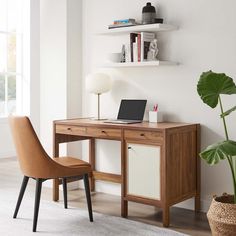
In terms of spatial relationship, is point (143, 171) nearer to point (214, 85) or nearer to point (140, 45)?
point (214, 85)

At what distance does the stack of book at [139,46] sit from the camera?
13.1 feet

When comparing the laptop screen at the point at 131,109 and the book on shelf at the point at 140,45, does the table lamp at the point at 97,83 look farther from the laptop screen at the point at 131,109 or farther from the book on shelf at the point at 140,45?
the book on shelf at the point at 140,45

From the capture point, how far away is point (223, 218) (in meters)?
3.00

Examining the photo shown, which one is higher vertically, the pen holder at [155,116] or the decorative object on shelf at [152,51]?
the decorative object on shelf at [152,51]

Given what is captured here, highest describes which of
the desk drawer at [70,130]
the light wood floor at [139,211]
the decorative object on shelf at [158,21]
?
the decorative object on shelf at [158,21]

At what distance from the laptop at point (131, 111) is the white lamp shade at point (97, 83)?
23 centimetres

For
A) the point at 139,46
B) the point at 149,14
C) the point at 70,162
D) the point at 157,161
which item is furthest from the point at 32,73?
the point at 157,161

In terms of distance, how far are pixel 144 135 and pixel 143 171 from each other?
0.30 meters

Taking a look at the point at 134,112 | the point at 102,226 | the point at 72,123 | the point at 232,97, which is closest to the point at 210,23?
the point at 232,97

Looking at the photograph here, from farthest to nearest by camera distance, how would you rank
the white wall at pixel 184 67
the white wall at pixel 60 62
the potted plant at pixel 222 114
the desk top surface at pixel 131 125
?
1. the white wall at pixel 60 62
2. the white wall at pixel 184 67
3. the desk top surface at pixel 131 125
4. the potted plant at pixel 222 114

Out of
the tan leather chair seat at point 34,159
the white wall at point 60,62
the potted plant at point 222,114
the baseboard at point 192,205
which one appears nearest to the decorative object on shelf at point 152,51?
the white wall at point 60,62

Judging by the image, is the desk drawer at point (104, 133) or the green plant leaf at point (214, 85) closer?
the green plant leaf at point (214, 85)

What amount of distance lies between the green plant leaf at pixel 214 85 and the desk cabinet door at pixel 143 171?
27.6 inches

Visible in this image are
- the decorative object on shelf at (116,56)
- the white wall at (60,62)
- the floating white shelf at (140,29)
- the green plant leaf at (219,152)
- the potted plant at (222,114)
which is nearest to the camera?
the green plant leaf at (219,152)
